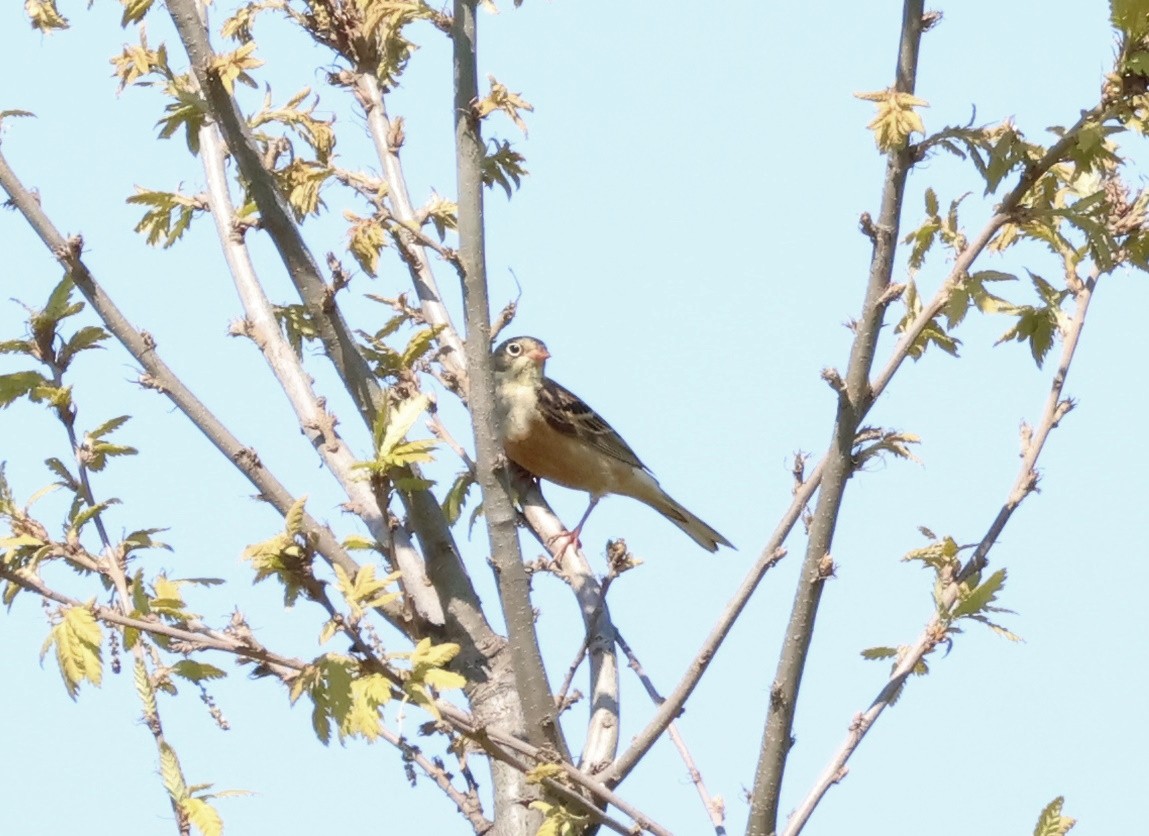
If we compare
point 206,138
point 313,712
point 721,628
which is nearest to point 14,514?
point 313,712

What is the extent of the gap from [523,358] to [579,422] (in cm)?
60

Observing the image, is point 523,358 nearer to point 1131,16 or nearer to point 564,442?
point 564,442

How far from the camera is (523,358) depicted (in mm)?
9953

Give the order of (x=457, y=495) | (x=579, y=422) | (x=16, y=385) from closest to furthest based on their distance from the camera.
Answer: (x=16, y=385), (x=457, y=495), (x=579, y=422)

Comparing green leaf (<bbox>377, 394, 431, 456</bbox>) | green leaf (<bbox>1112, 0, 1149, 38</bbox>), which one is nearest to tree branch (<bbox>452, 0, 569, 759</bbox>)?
green leaf (<bbox>377, 394, 431, 456</bbox>)

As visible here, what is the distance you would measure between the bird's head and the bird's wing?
0.12m

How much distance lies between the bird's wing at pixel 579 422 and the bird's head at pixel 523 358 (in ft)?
0.39

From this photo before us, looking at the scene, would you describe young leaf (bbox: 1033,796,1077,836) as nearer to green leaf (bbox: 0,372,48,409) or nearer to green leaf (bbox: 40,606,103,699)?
green leaf (bbox: 40,606,103,699)

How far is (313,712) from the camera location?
316cm

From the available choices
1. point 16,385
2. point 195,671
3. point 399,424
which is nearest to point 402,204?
point 16,385

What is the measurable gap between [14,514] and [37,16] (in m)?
2.53

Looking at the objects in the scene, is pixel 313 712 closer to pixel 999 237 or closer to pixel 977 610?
pixel 977 610

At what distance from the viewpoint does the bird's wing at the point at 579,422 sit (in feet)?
31.4

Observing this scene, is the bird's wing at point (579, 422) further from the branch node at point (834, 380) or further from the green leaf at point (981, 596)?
the branch node at point (834, 380)
